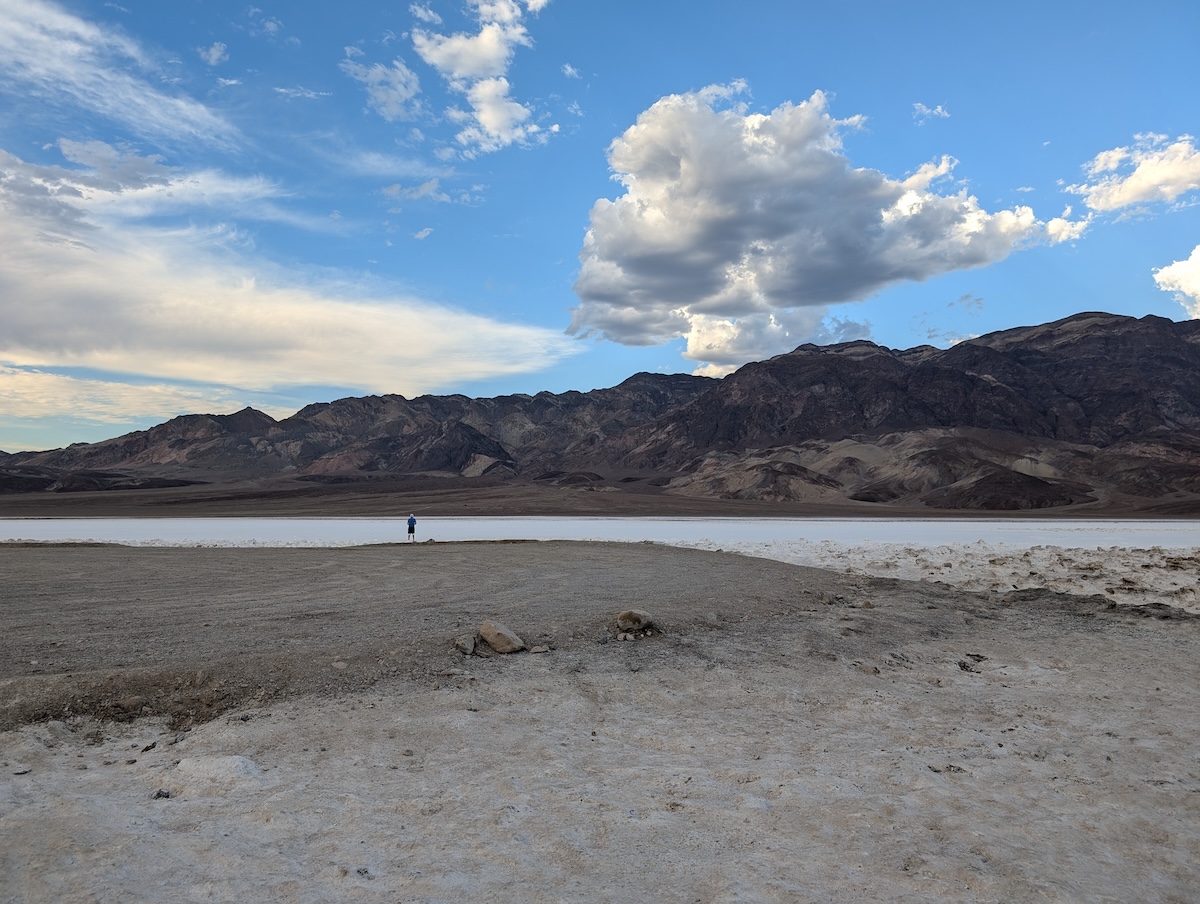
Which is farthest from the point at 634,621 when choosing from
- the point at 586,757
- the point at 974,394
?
the point at 974,394

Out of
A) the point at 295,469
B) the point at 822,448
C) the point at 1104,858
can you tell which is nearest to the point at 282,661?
the point at 1104,858

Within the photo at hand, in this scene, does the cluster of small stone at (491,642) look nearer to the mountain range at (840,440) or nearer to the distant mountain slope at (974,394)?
the mountain range at (840,440)

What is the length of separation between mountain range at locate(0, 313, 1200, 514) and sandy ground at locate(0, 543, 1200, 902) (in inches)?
2691

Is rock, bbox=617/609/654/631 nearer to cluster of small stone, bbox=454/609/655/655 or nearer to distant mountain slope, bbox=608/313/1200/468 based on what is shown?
cluster of small stone, bbox=454/609/655/655

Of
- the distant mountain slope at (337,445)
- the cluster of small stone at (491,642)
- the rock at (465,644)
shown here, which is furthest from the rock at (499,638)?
the distant mountain slope at (337,445)

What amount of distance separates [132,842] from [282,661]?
11.5 ft

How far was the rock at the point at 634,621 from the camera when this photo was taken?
9.91m

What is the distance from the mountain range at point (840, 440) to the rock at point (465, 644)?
70545 mm

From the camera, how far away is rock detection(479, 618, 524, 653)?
8.66 m

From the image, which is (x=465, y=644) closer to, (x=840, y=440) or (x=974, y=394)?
(x=840, y=440)

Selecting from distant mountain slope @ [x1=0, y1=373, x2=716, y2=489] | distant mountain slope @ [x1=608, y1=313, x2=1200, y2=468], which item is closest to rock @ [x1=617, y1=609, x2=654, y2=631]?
distant mountain slope @ [x1=608, y1=313, x2=1200, y2=468]

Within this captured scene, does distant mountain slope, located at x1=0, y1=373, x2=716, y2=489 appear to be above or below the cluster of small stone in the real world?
above

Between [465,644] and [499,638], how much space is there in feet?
1.30

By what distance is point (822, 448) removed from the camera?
368 ft
